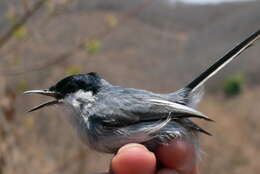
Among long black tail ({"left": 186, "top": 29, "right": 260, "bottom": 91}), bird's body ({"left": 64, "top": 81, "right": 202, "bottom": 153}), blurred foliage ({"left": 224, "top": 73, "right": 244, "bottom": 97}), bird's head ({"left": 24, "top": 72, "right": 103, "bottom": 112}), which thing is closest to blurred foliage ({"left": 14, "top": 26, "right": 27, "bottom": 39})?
bird's head ({"left": 24, "top": 72, "right": 103, "bottom": 112})

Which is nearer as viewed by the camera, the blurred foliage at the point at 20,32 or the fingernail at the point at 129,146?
the fingernail at the point at 129,146

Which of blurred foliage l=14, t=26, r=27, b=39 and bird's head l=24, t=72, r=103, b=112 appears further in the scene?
blurred foliage l=14, t=26, r=27, b=39

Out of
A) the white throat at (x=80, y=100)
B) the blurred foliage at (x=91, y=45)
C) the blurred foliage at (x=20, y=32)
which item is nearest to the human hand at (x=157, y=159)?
the white throat at (x=80, y=100)

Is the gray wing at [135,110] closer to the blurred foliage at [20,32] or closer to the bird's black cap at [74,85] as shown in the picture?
the bird's black cap at [74,85]

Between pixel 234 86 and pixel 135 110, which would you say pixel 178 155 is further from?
pixel 234 86

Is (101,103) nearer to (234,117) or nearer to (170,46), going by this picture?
(234,117)

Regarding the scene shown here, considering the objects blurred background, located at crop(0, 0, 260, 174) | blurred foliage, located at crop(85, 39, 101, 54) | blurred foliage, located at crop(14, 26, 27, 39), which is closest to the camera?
blurred foliage, located at crop(14, 26, 27, 39)

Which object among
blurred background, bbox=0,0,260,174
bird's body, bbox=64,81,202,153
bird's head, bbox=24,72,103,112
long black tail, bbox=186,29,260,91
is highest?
long black tail, bbox=186,29,260,91

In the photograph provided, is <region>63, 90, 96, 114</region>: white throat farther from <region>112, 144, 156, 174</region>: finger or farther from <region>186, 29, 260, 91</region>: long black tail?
<region>186, 29, 260, 91</region>: long black tail

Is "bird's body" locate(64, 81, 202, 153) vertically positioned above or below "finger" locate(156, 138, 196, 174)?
above
